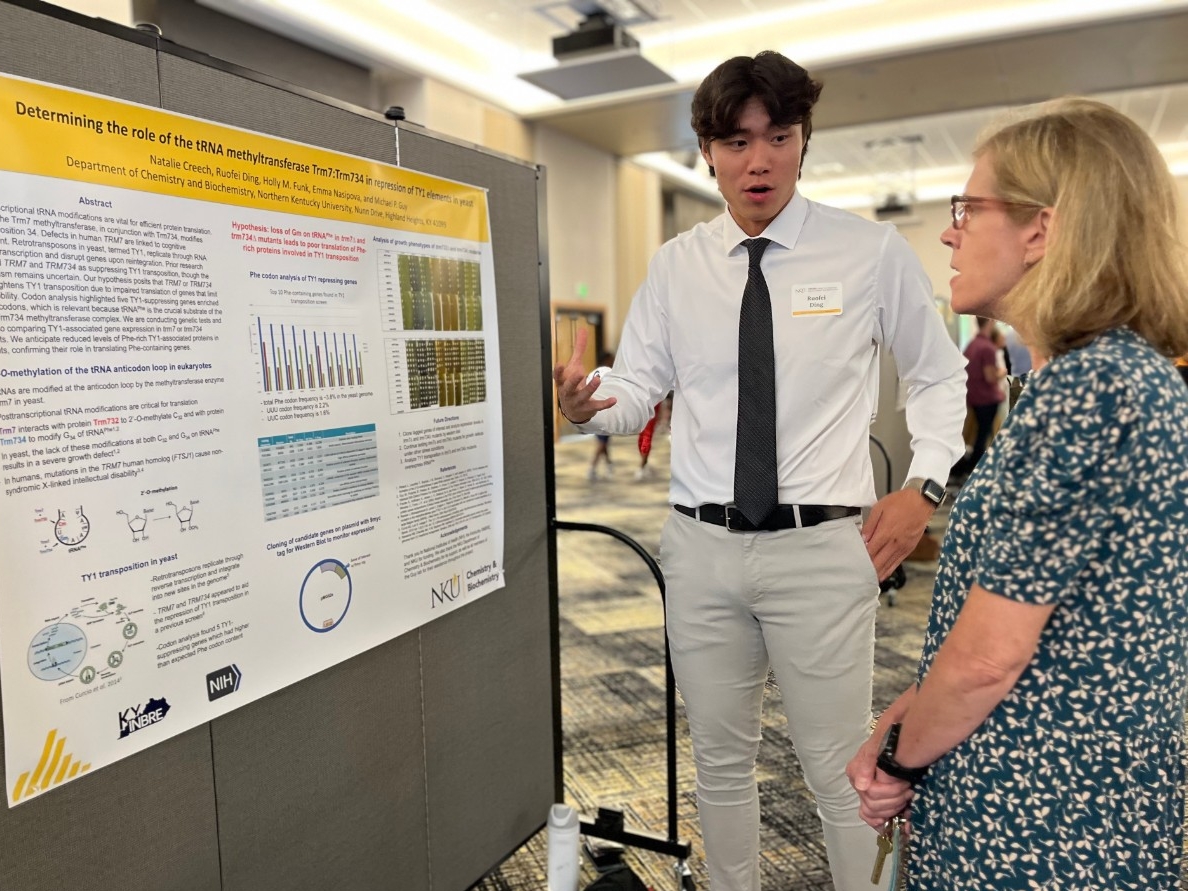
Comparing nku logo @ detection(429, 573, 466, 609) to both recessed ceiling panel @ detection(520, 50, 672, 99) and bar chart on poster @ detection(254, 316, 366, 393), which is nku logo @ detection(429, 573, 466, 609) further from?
recessed ceiling panel @ detection(520, 50, 672, 99)

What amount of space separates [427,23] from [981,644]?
7.90 m

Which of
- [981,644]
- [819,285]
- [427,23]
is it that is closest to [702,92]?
[819,285]

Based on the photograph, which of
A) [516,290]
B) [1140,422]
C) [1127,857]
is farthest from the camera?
[516,290]

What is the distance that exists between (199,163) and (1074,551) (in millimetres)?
1244

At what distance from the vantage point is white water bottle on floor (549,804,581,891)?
1844mm

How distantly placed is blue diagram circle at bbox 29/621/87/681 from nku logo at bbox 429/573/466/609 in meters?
0.71

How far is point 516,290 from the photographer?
1.99 m

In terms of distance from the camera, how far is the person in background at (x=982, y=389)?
23.6 feet

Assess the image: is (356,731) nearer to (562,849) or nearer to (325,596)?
(325,596)

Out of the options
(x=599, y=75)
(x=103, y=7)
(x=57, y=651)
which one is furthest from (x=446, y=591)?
(x=599, y=75)

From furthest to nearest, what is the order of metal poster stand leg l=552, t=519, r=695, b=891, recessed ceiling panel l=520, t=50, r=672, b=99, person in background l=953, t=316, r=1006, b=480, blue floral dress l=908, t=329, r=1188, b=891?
person in background l=953, t=316, r=1006, b=480
recessed ceiling panel l=520, t=50, r=672, b=99
metal poster stand leg l=552, t=519, r=695, b=891
blue floral dress l=908, t=329, r=1188, b=891

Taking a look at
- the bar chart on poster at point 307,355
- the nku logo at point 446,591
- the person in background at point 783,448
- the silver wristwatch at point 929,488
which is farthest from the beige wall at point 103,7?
the silver wristwatch at point 929,488

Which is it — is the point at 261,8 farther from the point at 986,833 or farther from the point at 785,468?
the point at 986,833

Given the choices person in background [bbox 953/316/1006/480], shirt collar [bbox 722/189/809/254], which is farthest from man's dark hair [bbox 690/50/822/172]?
person in background [bbox 953/316/1006/480]
